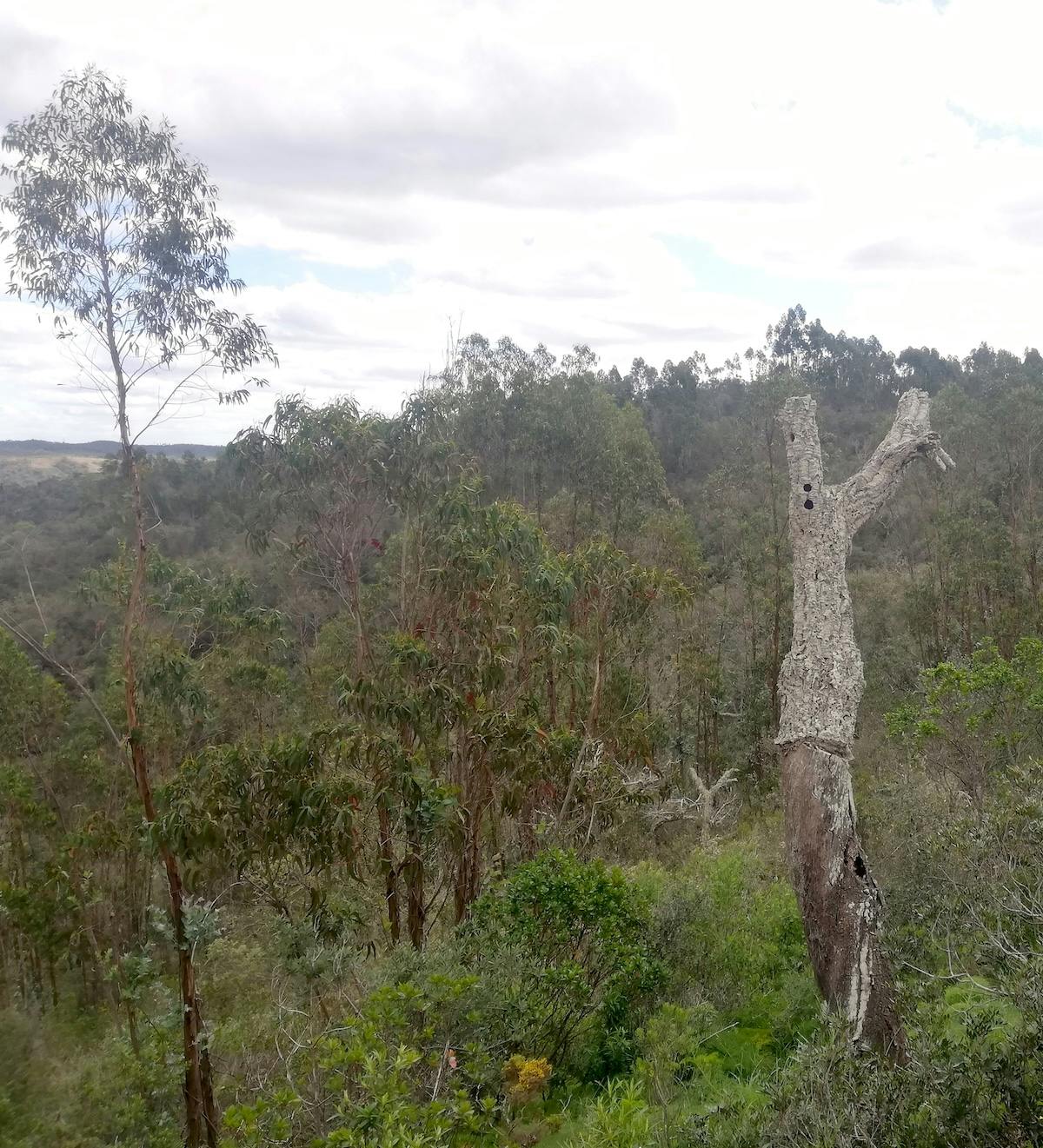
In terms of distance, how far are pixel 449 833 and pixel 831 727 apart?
3.40 m

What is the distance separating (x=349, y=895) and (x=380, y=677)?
106 inches

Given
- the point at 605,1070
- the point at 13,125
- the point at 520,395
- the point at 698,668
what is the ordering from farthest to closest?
the point at 520,395
the point at 698,668
the point at 13,125
the point at 605,1070

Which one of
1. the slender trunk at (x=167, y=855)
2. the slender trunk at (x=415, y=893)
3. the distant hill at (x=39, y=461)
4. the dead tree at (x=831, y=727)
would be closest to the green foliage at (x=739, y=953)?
the dead tree at (x=831, y=727)

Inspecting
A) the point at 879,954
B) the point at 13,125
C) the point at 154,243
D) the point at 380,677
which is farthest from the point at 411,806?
the point at 13,125

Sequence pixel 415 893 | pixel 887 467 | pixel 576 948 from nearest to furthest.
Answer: pixel 887 467 → pixel 576 948 → pixel 415 893

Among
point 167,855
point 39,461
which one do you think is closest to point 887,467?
point 167,855

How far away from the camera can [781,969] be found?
21.0ft

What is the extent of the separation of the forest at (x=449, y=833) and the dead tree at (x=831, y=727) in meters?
0.06

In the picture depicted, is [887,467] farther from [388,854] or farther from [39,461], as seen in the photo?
[39,461]

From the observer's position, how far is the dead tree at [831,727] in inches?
167

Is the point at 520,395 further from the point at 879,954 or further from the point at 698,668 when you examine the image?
the point at 879,954

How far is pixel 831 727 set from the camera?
463 cm

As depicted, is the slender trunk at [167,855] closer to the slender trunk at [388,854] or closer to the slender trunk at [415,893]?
the slender trunk at [388,854]

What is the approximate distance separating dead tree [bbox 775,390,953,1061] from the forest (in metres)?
0.06
